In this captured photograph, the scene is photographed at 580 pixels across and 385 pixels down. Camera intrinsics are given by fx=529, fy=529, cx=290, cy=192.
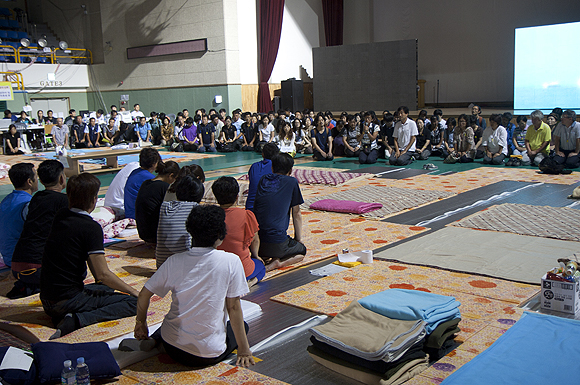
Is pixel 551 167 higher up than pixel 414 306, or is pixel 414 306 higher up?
pixel 551 167

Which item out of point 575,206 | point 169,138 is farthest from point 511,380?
point 169,138

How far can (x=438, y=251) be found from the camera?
4.35m

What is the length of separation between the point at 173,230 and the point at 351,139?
293 inches

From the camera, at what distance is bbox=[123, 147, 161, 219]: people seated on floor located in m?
4.80

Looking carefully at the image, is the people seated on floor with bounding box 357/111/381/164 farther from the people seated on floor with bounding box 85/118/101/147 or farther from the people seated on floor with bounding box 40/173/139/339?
the people seated on floor with bounding box 85/118/101/147

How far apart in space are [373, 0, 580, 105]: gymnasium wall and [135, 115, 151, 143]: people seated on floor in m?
8.86

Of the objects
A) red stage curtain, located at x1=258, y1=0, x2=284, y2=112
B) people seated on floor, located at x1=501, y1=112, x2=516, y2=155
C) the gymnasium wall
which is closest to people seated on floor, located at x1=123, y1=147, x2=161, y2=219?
people seated on floor, located at x1=501, y1=112, x2=516, y2=155

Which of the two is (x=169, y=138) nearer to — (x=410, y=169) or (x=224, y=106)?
(x=224, y=106)

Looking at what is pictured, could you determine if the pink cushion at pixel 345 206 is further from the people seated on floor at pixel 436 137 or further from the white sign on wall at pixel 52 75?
the white sign on wall at pixel 52 75

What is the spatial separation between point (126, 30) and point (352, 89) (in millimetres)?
8222

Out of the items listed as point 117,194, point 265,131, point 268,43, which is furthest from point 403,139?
point 268,43

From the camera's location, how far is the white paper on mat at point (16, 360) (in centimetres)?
225

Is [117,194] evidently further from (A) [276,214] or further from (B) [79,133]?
(B) [79,133]

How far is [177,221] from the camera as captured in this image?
3711mm
